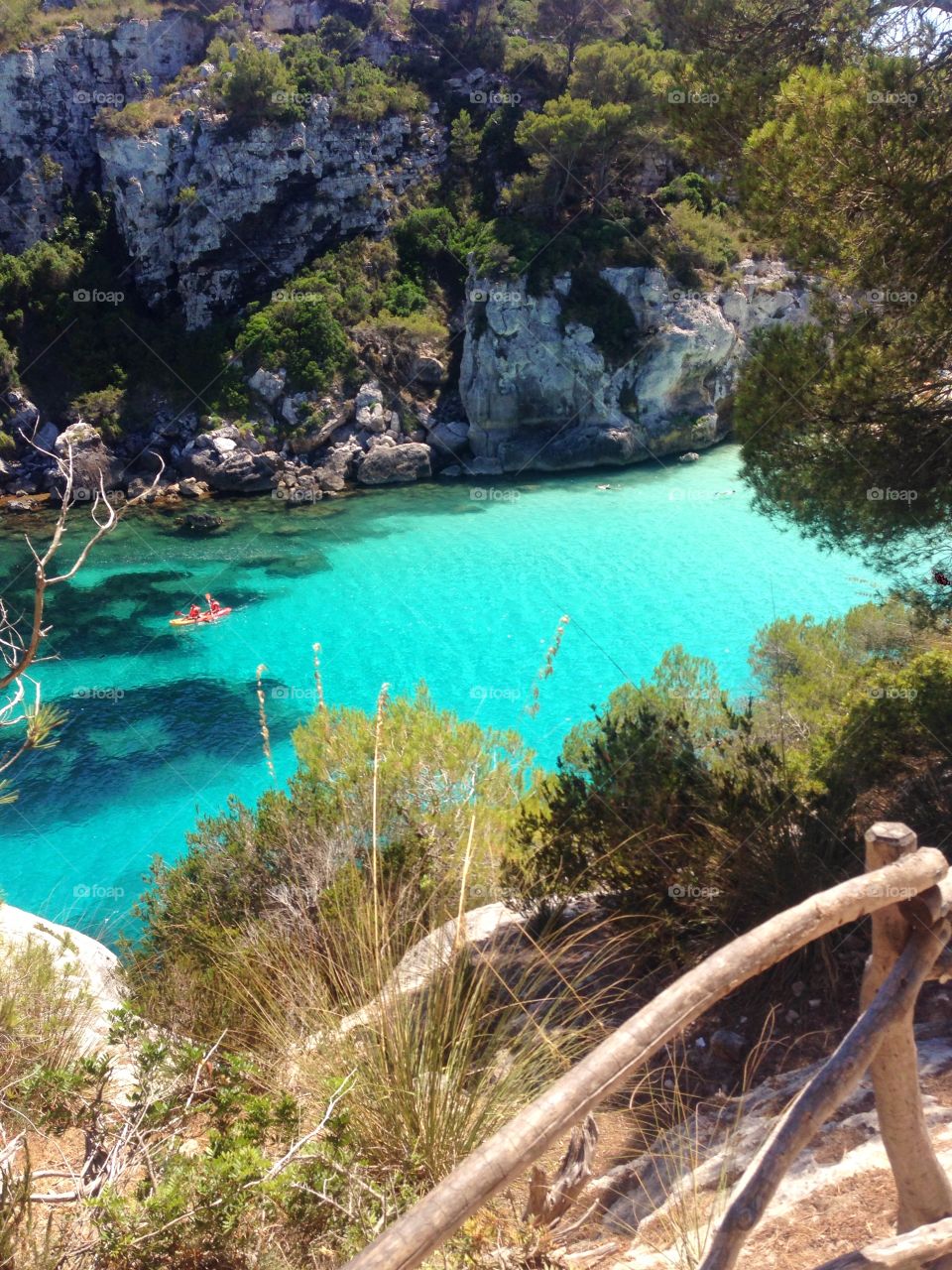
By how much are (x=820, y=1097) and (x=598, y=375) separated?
2091cm

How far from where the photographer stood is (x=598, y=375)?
69.2ft

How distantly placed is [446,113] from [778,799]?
28070mm

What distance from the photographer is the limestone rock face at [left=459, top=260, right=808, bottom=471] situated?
68.6ft

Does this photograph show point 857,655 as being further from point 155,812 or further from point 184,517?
point 184,517

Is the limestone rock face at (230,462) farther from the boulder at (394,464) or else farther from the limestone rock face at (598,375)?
the limestone rock face at (598,375)

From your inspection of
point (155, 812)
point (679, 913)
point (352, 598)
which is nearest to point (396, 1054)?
point (679, 913)

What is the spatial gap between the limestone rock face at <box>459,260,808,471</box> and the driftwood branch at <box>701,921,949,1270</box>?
778 inches

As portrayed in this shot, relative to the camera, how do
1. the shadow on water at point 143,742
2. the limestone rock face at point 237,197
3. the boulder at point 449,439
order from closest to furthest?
the shadow on water at point 143,742
the boulder at point 449,439
the limestone rock face at point 237,197

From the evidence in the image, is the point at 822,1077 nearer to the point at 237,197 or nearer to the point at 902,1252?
the point at 902,1252

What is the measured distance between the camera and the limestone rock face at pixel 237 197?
24125mm

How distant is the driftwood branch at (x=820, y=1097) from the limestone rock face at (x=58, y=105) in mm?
29430

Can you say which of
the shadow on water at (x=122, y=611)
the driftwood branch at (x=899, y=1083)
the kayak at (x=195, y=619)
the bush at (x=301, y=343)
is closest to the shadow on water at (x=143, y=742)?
the shadow on water at (x=122, y=611)

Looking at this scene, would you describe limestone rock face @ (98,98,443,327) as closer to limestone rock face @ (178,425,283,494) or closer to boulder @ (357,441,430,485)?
limestone rock face @ (178,425,283,494)

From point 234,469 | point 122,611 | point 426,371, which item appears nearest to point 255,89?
point 426,371
